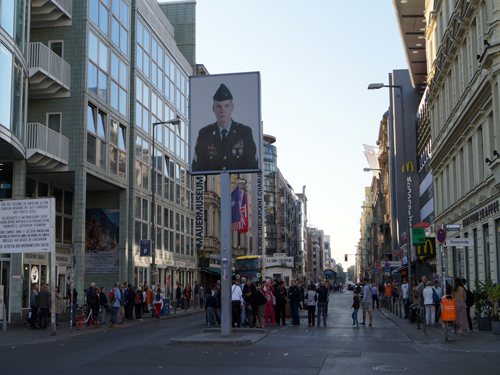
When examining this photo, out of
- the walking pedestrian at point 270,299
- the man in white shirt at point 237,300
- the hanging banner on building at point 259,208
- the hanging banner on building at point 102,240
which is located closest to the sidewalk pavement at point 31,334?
the man in white shirt at point 237,300

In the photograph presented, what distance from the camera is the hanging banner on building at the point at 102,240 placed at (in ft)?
126

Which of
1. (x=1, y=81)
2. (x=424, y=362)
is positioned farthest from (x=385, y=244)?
(x=424, y=362)

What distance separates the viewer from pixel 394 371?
11.4m

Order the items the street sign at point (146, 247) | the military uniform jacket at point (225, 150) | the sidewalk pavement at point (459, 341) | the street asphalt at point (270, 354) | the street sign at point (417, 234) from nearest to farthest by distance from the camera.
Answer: the street asphalt at point (270, 354), the sidewalk pavement at point (459, 341), the military uniform jacket at point (225, 150), the street sign at point (417, 234), the street sign at point (146, 247)

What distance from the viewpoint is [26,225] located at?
71.1 ft

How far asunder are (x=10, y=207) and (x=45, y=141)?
763 centimetres

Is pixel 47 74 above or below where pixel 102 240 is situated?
above

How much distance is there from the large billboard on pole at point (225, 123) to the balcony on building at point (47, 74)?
39.9 ft

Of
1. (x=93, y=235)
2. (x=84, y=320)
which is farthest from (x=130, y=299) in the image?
(x=93, y=235)

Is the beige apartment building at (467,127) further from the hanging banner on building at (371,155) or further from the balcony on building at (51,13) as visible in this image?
the hanging banner on building at (371,155)

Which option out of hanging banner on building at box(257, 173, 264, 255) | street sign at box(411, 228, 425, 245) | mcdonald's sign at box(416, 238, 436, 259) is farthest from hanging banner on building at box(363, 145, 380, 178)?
street sign at box(411, 228, 425, 245)

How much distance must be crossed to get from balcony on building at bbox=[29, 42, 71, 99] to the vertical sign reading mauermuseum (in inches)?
358

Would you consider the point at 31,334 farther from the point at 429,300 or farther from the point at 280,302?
the point at 429,300

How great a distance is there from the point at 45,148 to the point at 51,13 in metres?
7.47
